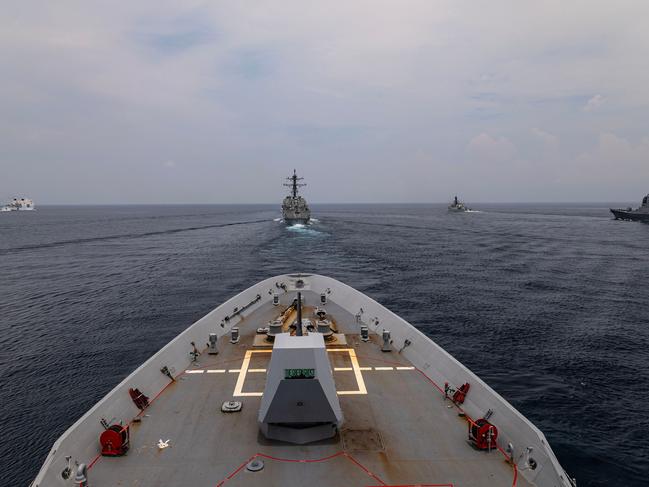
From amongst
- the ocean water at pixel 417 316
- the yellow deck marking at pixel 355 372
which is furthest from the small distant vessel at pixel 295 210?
the yellow deck marking at pixel 355 372

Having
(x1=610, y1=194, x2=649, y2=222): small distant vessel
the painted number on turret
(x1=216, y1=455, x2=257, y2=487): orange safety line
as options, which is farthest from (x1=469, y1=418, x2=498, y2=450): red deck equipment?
(x1=610, y1=194, x2=649, y2=222): small distant vessel

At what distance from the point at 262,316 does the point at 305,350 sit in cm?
1282

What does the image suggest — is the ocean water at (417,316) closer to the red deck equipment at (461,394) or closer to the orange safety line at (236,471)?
the red deck equipment at (461,394)

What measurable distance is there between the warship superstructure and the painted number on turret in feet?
0.10

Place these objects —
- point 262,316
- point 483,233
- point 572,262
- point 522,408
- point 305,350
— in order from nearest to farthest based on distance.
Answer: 1. point 305,350
2. point 522,408
3. point 262,316
4. point 572,262
5. point 483,233

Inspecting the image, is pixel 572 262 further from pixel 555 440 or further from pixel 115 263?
pixel 115 263

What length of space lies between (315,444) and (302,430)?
57 cm

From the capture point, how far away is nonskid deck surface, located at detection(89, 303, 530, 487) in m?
10.2

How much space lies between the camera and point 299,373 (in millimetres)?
11023

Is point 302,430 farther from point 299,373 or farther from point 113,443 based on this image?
point 113,443

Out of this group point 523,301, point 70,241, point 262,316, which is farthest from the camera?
point 70,241

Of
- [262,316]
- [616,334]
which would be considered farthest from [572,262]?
[262,316]

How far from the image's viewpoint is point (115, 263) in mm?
65688

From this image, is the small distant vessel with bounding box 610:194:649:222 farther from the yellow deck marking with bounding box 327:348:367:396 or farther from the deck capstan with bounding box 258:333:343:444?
the deck capstan with bounding box 258:333:343:444
